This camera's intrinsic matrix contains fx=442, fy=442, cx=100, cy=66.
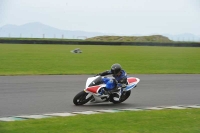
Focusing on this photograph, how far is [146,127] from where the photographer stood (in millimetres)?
8773

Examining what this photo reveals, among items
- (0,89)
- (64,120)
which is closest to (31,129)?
(64,120)

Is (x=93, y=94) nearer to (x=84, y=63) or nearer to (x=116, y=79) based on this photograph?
(x=116, y=79)

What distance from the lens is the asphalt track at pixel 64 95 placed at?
11.5m

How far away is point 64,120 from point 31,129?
1.33 metres

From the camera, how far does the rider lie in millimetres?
12312

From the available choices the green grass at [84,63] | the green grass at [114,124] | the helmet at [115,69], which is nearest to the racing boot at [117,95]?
the helmet at [115,69]

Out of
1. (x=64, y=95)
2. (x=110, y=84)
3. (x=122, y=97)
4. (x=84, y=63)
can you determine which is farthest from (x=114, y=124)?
(x=84, y=63)

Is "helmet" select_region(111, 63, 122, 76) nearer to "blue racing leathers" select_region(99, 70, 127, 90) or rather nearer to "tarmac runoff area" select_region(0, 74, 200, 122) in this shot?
"blue racing leathers" select_region(99, 70, 127, 90)

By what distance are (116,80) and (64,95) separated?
87.2 inches

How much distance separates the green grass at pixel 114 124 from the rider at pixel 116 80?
1.83 m

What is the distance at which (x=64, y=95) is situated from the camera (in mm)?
13961

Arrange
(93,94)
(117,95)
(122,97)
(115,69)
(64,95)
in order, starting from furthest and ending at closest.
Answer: (64,95), (122,97), (117,95), (115,69), (93,94)

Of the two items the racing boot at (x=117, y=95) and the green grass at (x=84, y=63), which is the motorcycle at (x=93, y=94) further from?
the green grass at (x=84, y=63)

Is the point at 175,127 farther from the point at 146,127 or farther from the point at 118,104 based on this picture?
the point at 118,104
